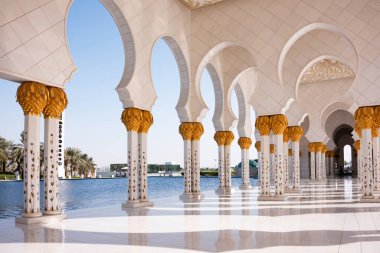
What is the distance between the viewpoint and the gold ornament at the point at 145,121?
29.9ft

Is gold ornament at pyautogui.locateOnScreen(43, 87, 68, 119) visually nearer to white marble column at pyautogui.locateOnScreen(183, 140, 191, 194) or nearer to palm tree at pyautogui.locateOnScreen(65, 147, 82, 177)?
white marble column at pyautogui.locateOnScreen(183, 140, 191, 194)

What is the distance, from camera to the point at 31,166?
6.38 metres

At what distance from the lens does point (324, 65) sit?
16.2m

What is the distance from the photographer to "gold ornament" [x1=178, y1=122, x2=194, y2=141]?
445 inches

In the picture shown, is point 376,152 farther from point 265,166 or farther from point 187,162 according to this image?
point 187,162

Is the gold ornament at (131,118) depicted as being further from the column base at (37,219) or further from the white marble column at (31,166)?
the column base at (37,219)

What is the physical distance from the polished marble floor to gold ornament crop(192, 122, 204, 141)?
13.7 ft

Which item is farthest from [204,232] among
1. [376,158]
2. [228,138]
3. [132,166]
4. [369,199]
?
[228,138]

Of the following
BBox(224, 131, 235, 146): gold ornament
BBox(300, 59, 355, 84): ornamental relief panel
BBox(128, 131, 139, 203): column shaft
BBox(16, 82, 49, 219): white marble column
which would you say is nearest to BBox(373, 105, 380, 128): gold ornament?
BBox(224, 131, 235, 146): gold ornament

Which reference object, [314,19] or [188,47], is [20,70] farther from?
[314,19]

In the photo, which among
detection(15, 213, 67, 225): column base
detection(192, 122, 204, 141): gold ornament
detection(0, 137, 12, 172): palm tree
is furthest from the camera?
detection(0, 137, 12, 172): palm tree

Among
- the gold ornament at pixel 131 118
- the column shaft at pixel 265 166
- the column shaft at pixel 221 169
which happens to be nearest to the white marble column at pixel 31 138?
the gold ornament at pixel 131 118

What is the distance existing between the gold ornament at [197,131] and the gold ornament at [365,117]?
444 cm

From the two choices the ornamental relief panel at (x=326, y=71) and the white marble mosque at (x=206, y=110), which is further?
the ornamental relief panel at (x=326, y=71)
